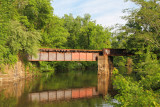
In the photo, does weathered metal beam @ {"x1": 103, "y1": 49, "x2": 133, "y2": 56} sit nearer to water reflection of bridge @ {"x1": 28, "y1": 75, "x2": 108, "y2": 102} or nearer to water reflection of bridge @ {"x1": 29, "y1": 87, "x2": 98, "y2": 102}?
water reflection of bridge @ {"x1": 28, "y1": 75, "x2": 108, "y2": 102}

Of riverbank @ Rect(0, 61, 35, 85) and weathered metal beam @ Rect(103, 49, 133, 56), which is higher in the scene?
weathered metal beam @ Rect(103, 49, 133, 56)

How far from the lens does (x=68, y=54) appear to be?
34.2 meters

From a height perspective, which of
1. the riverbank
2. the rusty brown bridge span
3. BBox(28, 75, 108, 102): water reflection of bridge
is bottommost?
BBox(28, 75, 108, 102): water reflection of bridge

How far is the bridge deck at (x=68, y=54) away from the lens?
32.4 meters

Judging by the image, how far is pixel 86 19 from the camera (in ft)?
231

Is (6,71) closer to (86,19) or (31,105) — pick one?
(31,105)

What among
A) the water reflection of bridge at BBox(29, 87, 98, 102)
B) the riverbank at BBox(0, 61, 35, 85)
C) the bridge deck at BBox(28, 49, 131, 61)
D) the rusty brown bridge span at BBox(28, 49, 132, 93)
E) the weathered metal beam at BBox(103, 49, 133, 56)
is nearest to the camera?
the water reflection of bridge at BBox(29, 87, 98, 102)

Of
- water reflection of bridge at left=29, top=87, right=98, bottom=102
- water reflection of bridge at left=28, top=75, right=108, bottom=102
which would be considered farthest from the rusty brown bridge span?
water reflection of bridge at left=29, top=87, right=98, bottom=102

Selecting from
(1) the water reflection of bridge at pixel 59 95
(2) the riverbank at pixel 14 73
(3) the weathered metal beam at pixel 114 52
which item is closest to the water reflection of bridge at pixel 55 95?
(1) the water reflection of bridge at pixel 59 95

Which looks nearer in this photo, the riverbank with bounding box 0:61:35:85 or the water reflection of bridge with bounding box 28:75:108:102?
the water reflection of bridge with bounding box 28:75:108:102

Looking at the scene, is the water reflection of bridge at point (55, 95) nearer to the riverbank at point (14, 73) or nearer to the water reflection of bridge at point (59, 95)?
the water reflection of bridge at point (59, 95)

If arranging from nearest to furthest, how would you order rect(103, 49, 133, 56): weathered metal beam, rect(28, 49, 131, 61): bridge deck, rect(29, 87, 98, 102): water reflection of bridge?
rect(29, 87, 98, 102): water reflection of bridge → rect(28, 49, 131, 61): bridge deck → rect(103, 49, 133, 56): weathered metal beam

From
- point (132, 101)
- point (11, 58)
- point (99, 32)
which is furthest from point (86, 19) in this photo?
point (132, 101)

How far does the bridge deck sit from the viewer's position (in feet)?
106
